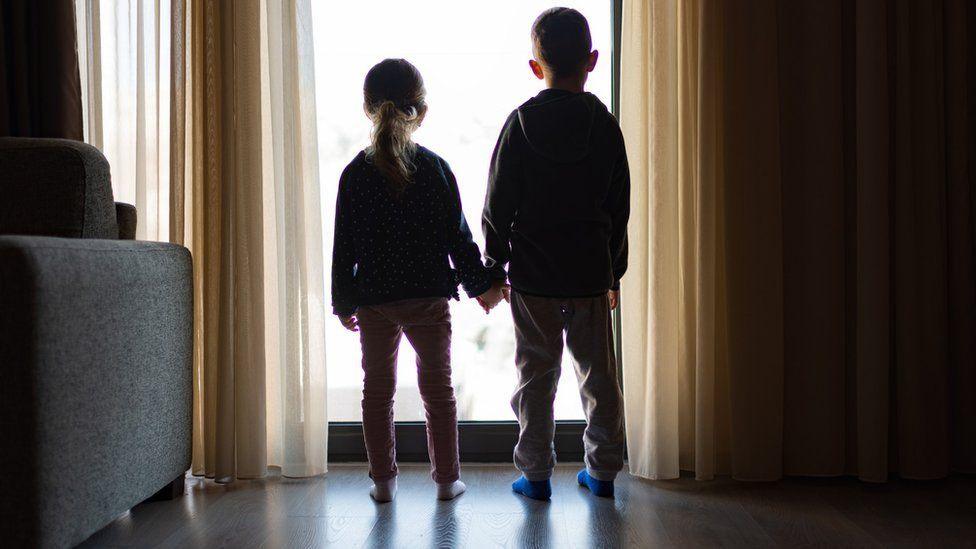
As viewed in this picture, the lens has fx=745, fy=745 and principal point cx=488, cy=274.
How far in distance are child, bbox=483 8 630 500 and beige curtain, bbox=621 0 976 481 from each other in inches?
7.7

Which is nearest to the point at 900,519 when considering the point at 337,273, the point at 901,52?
the point at 901,52

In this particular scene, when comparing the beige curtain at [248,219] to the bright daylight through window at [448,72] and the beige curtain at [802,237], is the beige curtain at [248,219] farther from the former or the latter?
the beige curtain at [802,237]

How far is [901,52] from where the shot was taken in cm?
203

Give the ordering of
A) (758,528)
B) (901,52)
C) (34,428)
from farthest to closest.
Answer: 1. (901,52)
2. (758,528)
3. (34,428)

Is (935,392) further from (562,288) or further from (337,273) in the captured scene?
(337,273)

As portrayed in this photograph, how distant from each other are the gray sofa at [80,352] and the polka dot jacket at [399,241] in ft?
1.40

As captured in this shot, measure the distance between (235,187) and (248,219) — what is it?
0.32ft

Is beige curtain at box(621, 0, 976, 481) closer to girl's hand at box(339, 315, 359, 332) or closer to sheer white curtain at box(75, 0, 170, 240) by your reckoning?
girl's hand at box(339, 315, 359, 332)

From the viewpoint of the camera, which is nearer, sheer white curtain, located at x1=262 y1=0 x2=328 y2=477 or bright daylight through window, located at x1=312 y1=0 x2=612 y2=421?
sheer white curtain, located at x1=262 y1=0 x2=328 y2=477

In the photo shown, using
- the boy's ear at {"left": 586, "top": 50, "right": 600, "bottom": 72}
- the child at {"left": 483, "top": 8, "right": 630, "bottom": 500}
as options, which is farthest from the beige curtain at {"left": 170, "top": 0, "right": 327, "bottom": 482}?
the boy's ear at {"left": 586, "top": 50, "right": 600, "bottom": 72}

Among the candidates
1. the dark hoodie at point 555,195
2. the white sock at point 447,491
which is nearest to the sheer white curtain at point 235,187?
the white sock at point 447,491

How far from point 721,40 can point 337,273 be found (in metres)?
1.23

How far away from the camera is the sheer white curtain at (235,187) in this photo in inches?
82.7

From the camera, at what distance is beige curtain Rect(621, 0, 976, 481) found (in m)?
Result: 2.04
